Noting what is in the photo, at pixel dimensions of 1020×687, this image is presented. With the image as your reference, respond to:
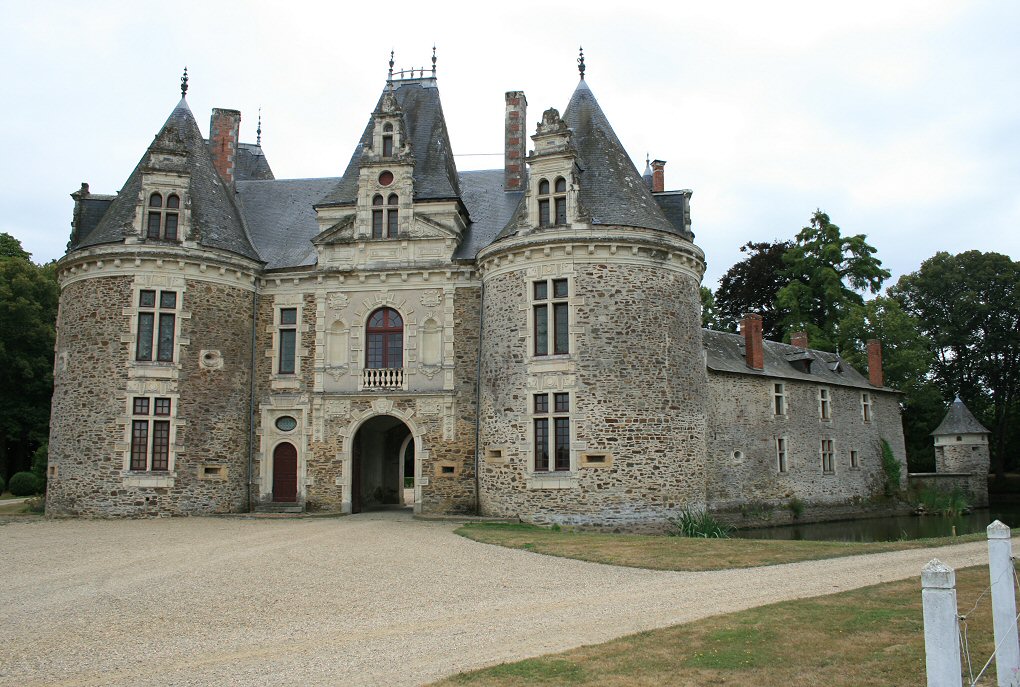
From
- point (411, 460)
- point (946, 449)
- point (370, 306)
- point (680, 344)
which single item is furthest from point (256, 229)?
point (946, 449)

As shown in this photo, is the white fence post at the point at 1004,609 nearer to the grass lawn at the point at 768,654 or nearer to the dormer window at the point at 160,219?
the grass lawn at the point at 768,654

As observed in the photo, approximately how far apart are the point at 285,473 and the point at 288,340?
367 centimetres

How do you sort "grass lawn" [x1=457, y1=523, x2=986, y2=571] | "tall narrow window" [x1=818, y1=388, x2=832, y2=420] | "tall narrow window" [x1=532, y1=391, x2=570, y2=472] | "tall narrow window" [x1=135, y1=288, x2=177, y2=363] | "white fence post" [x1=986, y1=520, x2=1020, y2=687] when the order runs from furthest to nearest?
1. "tall narrow window" [x1=818, y1=388, x2=832, y2=420]
2. "tall narrow window" [x1=135, y1=288, x2=177, y2=363]
3. "tall narrow window" [x1=532, y1=391, x2=570, y2=472]
4. "grass lawn" [x1=457, y1=523, x2=986, y2=571]
5. "white fence post" [x1=986, y1=520, x2=1020, y2=687]

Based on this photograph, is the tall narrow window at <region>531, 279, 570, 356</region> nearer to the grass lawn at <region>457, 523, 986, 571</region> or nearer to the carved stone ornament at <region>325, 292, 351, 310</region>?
the grass lawn at <region>457, 523, 986, 571</region>

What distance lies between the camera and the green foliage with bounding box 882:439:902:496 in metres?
32.1

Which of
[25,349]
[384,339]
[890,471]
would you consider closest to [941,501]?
[890,471]

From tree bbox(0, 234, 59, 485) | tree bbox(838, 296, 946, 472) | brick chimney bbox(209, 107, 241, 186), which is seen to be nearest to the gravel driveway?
brick chimney bbox(209, 107, 241, 186)

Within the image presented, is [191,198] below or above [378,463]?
above

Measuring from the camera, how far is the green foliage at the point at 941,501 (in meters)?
32.4

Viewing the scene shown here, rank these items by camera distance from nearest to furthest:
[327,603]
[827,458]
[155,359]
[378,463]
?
1. [327,603]
2. [155,359]
3. [378,463]
4. [827,458]

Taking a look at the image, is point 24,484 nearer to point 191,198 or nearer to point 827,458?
point 191,198

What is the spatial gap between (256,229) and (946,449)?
3199 centimetres

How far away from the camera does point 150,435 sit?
70.1ft

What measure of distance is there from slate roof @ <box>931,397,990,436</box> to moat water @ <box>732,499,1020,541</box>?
7.11m
